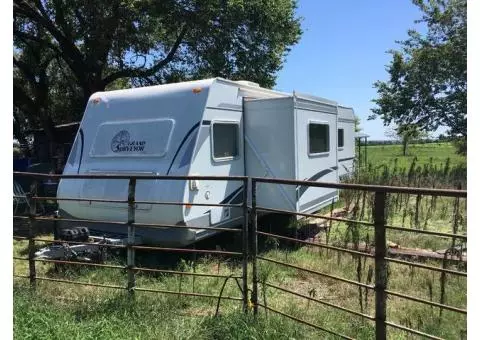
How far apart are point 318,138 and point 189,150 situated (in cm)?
285

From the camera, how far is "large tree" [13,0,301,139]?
14.1 metres

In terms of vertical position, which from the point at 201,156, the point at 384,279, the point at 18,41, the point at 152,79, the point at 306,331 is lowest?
the point at 306,331

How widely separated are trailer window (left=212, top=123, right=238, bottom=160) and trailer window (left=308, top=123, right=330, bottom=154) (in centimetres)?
132

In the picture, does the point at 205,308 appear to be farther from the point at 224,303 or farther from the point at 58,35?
the point at 58,35

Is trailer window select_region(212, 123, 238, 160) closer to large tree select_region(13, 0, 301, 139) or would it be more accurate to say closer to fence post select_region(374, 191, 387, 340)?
fence post select_region(374, 191, 387, 340)

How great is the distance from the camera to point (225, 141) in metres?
7.28

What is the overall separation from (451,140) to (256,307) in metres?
17.1

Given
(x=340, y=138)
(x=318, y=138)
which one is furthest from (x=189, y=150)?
(x=340, y=138)

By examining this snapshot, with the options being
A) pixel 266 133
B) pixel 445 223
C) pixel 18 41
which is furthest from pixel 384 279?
pixel 18 41

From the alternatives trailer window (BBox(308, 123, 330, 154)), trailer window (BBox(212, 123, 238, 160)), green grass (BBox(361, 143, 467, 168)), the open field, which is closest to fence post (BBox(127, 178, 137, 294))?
the open field

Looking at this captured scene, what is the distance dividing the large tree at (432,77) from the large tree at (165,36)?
551 centimetres

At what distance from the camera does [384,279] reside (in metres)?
3.02

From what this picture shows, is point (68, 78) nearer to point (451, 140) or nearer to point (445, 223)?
point (451, 140)

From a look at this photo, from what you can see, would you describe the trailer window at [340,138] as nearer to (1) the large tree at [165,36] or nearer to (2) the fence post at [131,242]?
(1) the large tree at [165,36]
